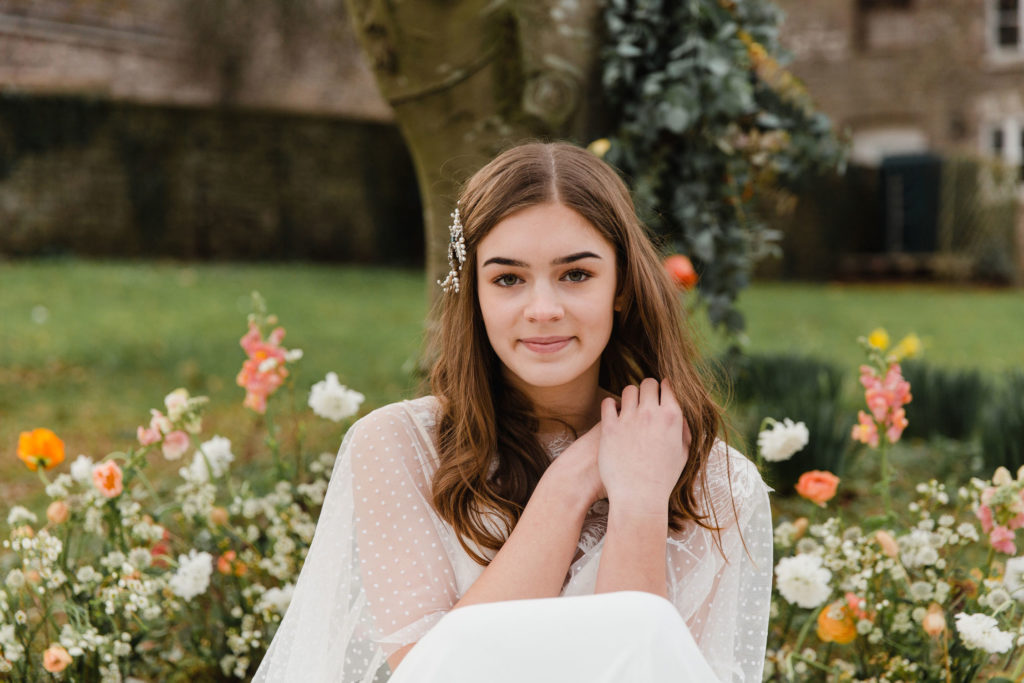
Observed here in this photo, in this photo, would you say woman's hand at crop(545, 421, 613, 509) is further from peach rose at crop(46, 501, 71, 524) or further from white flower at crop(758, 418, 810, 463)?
peach rose at crop(46, 501, 71, 524)

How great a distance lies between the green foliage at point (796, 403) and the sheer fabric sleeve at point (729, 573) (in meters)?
0.72

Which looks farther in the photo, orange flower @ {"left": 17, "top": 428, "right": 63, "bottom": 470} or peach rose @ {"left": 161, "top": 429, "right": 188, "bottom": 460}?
peach rose @ {"left": 161, "top": 429, "right": 188, "bottom": 460}

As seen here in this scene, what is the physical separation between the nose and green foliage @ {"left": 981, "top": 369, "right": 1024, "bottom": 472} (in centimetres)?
225

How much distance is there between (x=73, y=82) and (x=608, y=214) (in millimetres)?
16549

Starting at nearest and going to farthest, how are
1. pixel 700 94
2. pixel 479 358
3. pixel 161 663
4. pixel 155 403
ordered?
pixel 479 358
pixel 161 663
pixel 700 94
pixel 155 403

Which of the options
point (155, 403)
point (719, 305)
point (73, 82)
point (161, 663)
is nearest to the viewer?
point (161, 663)

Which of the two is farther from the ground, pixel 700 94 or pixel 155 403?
pixel 700 94

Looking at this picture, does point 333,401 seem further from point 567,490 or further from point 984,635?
point 984,635

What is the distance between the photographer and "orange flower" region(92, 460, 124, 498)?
224cm

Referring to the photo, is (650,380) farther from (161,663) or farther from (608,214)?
(161,663)

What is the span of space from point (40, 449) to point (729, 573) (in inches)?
62.7

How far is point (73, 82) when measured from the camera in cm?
1614

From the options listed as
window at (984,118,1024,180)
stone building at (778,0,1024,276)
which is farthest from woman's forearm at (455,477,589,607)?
window at (984,118,1024,180)

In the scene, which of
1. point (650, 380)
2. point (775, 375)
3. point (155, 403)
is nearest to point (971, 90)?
point (775, 375)
